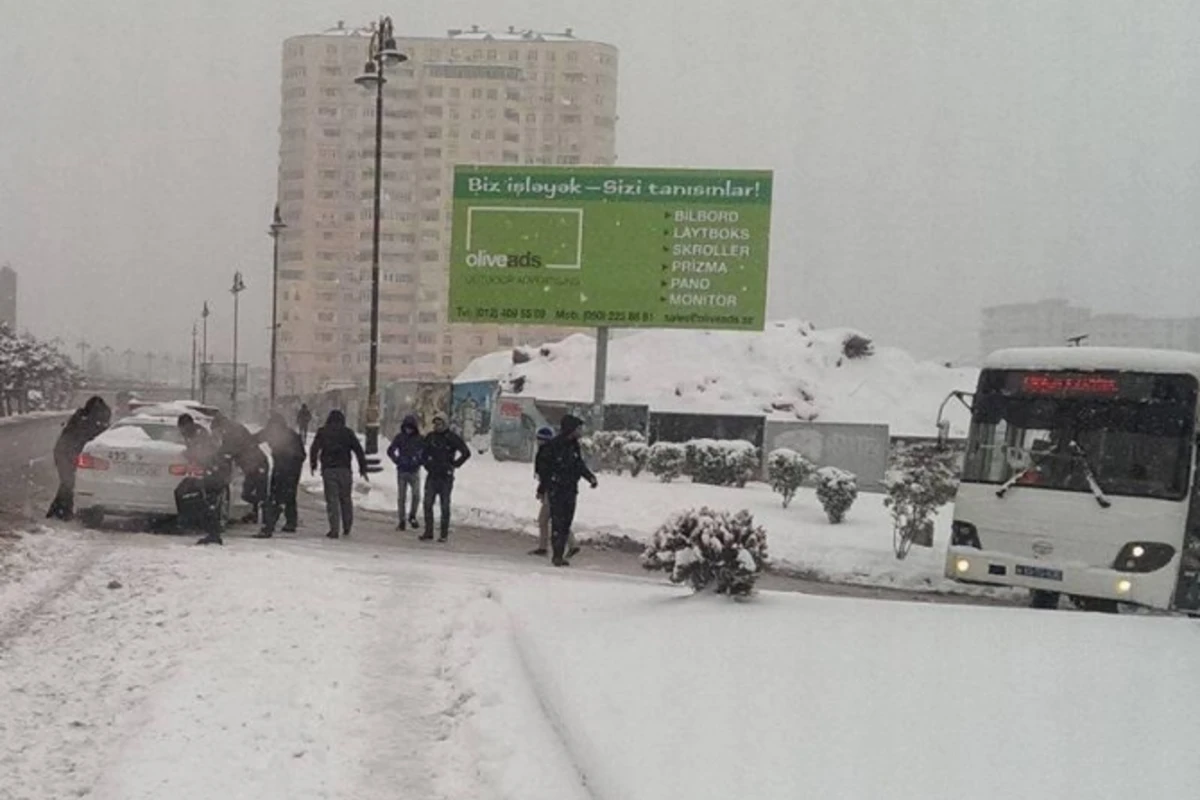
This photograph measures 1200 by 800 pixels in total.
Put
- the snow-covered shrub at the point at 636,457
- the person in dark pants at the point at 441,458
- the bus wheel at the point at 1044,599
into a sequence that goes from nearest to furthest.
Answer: the bus wheel at the point at 1044,599 → the person in dark pants at the point at 441,458 → the snow-covered shrub at the point at 636,457

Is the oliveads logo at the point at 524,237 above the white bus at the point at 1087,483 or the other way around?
above

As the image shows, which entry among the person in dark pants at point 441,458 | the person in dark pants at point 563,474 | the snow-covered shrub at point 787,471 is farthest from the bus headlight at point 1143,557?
the snow-covered shrub at point 787,471

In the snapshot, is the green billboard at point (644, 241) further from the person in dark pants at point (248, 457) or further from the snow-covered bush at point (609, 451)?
the person in dark pants at point (248, 457)

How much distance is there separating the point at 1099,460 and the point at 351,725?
27.2 feet

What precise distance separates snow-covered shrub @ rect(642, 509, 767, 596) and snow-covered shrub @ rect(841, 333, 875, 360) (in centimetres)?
4498

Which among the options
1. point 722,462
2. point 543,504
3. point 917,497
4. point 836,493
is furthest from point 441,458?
point 722,462

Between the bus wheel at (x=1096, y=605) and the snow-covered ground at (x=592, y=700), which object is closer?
the snow-covered ground at (x=592, y=700)

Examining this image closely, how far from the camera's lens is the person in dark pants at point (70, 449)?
1380 centimetres

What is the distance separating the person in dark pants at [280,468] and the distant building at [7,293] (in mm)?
51728

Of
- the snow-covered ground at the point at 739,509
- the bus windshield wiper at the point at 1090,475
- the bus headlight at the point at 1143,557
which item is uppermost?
the bus windshield wiper at the point at 1090,475

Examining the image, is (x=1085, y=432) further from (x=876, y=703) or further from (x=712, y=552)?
(x=876, y=703)

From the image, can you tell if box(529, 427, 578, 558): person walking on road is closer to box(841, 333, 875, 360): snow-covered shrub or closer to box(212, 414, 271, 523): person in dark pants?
box(212, 414, 271, 523): person in dark pants

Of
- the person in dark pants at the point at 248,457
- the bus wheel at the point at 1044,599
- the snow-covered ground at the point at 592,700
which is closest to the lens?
the snow-covered ground at the point at 592,700

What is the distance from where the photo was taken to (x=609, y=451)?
84.9 ft
